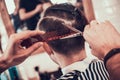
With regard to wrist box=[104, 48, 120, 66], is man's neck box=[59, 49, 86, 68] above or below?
above

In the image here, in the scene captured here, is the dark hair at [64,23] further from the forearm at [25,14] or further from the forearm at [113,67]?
the forearm at [113,67]

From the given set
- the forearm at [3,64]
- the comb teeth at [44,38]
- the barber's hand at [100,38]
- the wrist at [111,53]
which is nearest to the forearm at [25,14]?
the comb teeth at [44,38]

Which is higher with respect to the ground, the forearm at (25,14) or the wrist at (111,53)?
the forearm at (25,14)

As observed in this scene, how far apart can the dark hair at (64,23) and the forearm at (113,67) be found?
0.21 m

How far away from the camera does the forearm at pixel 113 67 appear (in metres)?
1.59

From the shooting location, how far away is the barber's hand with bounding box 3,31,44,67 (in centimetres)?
145

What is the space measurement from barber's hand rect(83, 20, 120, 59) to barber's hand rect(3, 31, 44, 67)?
0.37 m

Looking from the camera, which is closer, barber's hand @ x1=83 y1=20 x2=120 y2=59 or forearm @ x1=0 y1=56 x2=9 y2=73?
forearm @ x1=0 y1=56 x2=9 y2=73

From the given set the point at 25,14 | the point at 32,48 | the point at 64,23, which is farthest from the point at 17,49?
the point at 64,23

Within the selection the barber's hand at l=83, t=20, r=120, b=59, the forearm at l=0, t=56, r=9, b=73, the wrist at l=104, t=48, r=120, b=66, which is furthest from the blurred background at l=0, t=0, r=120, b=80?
the wrist at l=104, t=48, r=120, b=66

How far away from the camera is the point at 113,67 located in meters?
1.60

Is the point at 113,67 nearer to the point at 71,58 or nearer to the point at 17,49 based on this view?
the point at 71,58

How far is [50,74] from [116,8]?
0.70m

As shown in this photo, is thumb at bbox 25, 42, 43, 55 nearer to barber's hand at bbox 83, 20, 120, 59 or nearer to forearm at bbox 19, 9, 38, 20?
forearm at bbox 19, 9, 38, 20
